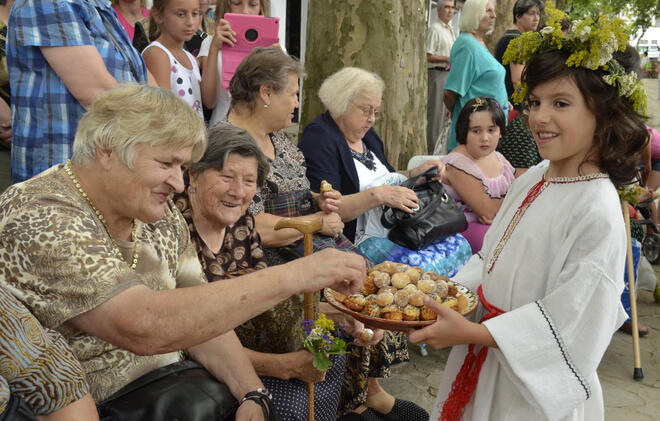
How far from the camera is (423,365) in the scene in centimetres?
394

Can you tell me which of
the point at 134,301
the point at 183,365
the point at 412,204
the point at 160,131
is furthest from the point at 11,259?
the point at 412,204

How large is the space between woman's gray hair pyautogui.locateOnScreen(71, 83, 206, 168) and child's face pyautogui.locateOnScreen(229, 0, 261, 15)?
8.17 ft

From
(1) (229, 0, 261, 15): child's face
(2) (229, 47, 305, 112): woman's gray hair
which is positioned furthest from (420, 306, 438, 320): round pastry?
(1) (229, 0, 261, 15): child's face

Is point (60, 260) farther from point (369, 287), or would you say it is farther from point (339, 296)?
point (369, 287)

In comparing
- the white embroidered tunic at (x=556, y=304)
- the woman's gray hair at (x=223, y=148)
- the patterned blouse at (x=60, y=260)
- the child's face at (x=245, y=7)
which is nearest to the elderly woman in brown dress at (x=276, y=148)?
the woman's gray hair at (x=223, y=148)

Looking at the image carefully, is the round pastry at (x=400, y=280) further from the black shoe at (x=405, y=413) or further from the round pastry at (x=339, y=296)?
the black shoe at (x=405, y=413)

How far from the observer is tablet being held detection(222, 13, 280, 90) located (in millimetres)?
3857

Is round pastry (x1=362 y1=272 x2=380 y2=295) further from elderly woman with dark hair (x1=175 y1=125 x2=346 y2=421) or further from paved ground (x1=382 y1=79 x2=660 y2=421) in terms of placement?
paved ground (x1=382 y1=79 x2=660 y2=421)

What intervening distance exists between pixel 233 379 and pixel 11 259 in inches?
33.4

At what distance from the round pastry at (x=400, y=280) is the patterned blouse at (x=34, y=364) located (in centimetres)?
117

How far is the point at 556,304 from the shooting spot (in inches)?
70.9

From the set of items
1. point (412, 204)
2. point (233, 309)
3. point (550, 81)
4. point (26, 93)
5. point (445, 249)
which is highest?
point (550, 81)

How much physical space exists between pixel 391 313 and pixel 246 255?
3.03 ft

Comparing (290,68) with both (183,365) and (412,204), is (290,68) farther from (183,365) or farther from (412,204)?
(183,365)
